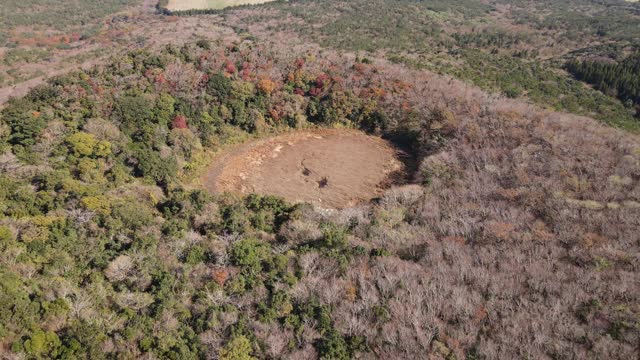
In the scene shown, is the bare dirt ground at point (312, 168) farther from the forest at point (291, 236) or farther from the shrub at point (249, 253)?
the shrub at point (249, 253)

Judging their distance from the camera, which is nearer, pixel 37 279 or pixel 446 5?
pixel 37 279

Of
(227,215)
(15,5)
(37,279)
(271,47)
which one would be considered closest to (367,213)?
(227,215)

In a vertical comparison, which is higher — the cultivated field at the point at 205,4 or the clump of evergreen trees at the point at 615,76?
the cultivated field at the point at 205,4

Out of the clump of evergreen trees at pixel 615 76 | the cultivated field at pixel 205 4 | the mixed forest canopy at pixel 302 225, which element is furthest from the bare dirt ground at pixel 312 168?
the cultivated field at pixel 205 4

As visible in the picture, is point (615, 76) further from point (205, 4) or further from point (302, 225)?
point (205, 4)

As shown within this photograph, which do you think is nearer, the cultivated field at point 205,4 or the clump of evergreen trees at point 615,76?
the clump of evergreen trees at point 615,76

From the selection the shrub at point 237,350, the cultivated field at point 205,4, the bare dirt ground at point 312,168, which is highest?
the cultivated field at point 205,4

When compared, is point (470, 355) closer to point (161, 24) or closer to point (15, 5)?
point (161, 24)

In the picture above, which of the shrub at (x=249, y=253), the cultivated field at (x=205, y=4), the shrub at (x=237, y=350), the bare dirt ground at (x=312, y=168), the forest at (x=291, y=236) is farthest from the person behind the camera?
the cultivated field at (x=205, y=4)

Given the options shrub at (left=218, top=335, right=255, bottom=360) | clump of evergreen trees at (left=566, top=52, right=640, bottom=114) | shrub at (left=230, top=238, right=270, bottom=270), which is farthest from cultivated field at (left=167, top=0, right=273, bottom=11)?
shrub at (left=218, top=335, right=255, bottom=360)
